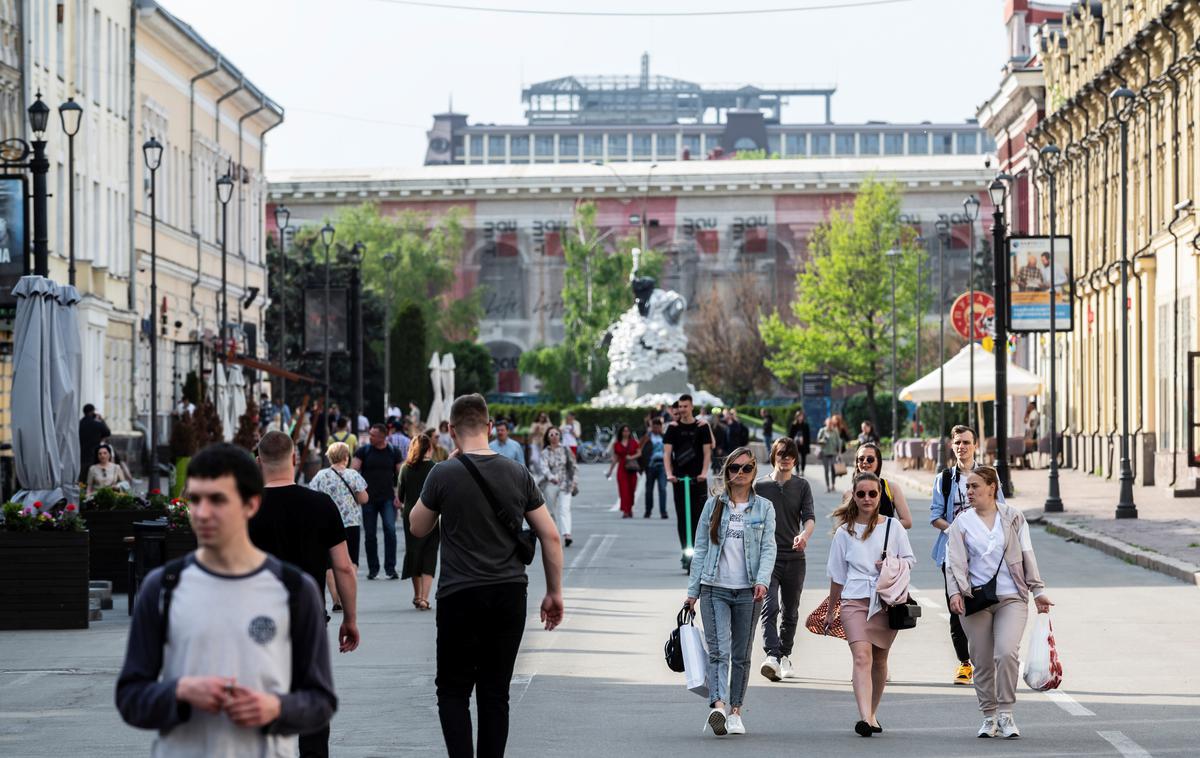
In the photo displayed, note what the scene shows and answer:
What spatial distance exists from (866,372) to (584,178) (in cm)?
4190

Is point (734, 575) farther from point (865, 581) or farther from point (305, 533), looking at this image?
point (305, 533)

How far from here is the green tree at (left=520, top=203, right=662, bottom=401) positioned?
102 meters


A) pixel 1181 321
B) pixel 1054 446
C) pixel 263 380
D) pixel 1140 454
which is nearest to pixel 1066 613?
pixel 1054 446

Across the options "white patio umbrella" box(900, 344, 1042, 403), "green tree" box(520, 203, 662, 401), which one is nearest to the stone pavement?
"white patio umbrella" box(900, 344, 1042, 403)

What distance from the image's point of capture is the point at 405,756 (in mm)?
11211

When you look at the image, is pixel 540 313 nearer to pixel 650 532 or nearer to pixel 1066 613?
pixel 650 532

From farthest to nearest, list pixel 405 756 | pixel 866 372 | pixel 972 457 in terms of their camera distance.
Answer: pixel 866 372 < pixel 972 457 < pixel 405 756

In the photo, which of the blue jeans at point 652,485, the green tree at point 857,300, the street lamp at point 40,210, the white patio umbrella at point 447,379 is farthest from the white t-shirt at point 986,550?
the green tree at point 857,300

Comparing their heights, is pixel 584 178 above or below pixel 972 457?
above

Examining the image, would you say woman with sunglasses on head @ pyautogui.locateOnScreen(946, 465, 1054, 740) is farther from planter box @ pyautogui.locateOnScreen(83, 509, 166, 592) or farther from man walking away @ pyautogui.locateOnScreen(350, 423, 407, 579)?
man walking away @ pyautogui.locateOnScreen(350, 423, 407, 579)

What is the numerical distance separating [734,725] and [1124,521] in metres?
22.1

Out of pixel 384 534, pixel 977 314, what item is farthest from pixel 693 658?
pixel 977 314

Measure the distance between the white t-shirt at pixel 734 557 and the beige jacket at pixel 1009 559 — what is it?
3.41 ft

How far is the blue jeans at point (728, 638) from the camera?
39.7ft
